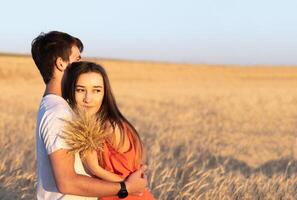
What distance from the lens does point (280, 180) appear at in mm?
5191

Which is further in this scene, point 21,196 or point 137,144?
point 21,196

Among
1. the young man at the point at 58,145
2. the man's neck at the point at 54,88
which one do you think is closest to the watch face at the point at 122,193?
the young man at the point at 58,145

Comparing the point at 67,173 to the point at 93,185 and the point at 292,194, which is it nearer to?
the point at 93,185

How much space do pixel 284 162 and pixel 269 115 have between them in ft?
33.0

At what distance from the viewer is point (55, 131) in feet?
7.70

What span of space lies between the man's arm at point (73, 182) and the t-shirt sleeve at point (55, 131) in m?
0.02

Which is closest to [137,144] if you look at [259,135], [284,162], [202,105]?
[284,162]

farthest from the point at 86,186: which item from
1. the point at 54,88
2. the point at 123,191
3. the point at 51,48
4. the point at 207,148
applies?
the point at 207,148

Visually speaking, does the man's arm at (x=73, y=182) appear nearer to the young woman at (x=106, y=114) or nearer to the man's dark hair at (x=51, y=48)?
the young woman at (x=106, y=114)

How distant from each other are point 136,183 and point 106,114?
31 centimetres

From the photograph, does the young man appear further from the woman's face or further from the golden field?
the golden field

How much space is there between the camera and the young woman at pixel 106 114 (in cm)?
254

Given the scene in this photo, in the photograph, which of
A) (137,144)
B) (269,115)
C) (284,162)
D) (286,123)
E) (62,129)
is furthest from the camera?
(269,115)

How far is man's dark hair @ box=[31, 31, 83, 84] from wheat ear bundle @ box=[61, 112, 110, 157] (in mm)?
331
